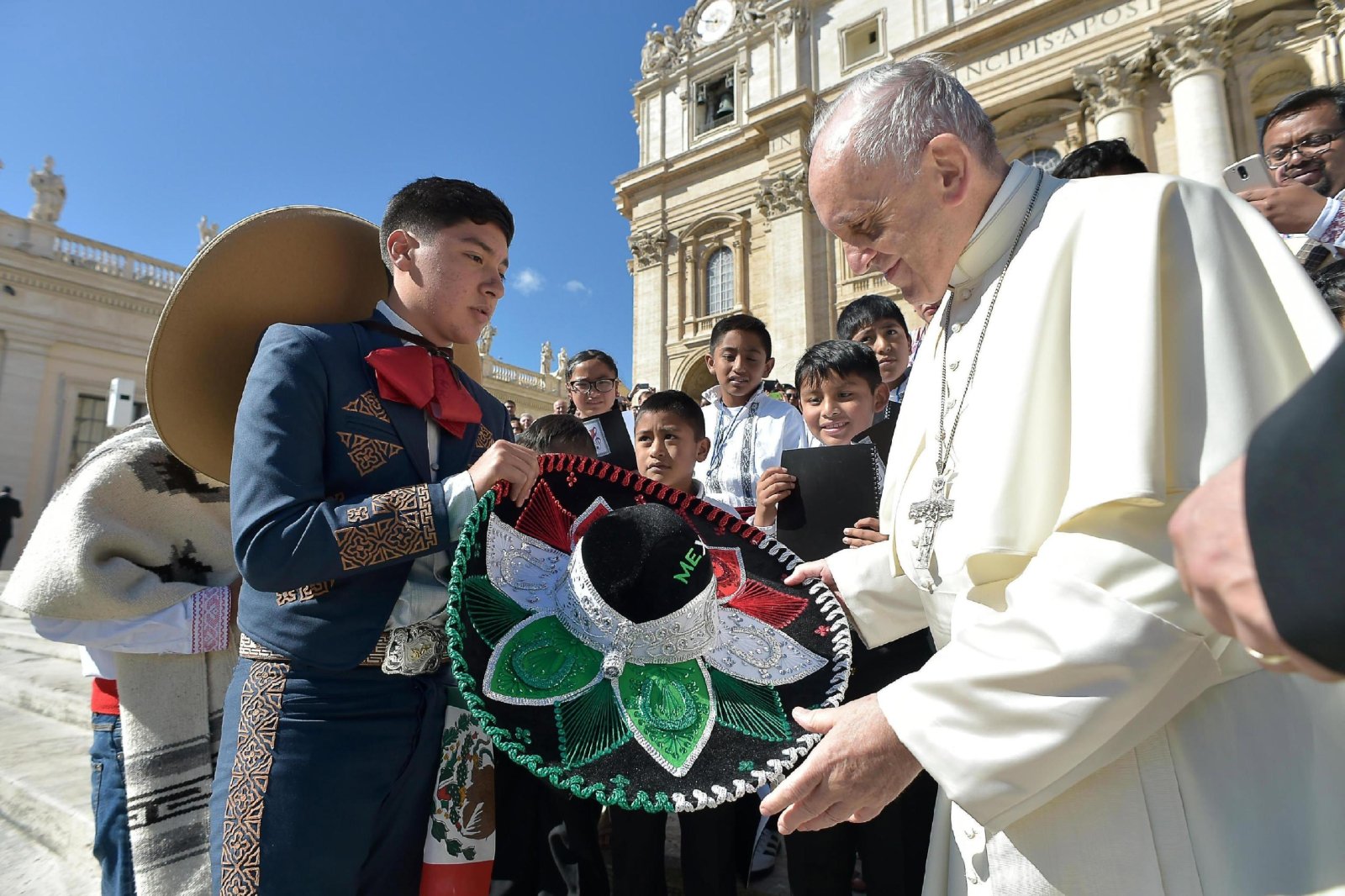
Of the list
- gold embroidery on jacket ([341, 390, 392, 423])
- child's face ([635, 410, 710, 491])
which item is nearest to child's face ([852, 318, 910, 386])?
child's face ([635, 410, 710, 491])

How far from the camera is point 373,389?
5.40 ft

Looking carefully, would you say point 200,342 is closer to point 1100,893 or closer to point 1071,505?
point 1071,505

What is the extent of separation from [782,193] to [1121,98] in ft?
24.3

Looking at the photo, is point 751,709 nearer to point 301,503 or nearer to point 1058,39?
point 301,503

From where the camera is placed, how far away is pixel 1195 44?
1298 centimetres

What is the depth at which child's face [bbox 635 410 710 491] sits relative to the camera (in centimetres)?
320

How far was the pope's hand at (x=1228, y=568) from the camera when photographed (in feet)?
1.75

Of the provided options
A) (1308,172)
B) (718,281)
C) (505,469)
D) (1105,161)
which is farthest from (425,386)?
(718,281)

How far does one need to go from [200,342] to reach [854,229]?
172 cm

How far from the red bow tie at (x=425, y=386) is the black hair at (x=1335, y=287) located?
254 cm

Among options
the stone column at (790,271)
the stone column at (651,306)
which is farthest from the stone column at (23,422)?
the stone column at (790,271)

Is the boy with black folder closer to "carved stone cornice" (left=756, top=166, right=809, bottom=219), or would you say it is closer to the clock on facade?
"carved stone cornice" (left=756, top=166, right=809, bottom=219)

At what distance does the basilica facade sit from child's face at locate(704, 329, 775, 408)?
8.38m

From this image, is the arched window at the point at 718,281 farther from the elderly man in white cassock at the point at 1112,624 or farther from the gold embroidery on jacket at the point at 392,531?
the elderly man in white cassock at the point at 1112,624
